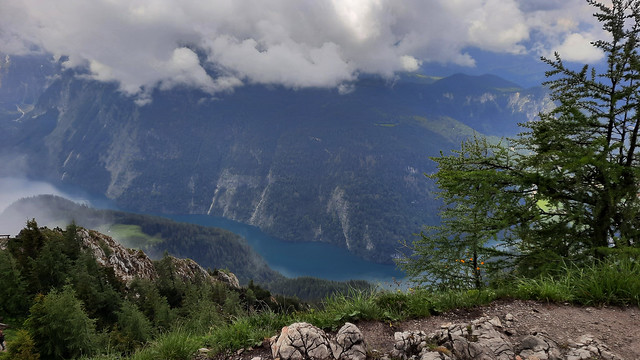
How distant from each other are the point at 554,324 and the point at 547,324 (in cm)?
11

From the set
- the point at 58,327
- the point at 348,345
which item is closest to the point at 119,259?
the point at 58,327

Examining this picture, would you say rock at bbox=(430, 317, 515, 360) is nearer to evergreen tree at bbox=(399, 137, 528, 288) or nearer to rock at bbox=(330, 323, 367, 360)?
rock at bbox=(330, 323, 367, 360)

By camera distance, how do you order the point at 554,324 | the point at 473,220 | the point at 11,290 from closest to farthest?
the point at 554,324 → the point at 473,220 → the point at 11,290

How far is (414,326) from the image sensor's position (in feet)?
17.8

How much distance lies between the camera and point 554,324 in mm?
5129

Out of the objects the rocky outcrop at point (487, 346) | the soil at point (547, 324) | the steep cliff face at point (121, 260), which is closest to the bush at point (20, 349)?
the soil at point (547, 324)

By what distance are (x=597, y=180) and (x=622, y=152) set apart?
41.4 inches

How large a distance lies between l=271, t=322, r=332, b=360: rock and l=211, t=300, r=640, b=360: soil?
35 centimetres

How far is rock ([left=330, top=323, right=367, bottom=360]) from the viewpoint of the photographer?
180 inches

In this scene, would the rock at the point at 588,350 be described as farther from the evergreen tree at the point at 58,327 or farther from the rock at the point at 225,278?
the rock at the point at 225,278

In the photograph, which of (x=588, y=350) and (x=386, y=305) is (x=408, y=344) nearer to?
(x=386, y=305)

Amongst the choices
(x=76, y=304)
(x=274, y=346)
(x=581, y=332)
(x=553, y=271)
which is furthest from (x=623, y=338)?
(x=76, y=304)

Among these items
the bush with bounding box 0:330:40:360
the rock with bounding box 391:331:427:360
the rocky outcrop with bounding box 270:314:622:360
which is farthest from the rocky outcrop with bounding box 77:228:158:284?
the rock with bounding box 391:331:427:360

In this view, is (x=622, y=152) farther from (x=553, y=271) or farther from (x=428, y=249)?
(x=428, y=249)
